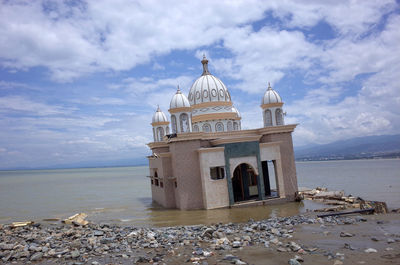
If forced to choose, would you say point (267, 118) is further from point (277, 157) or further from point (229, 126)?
point (277, 157)

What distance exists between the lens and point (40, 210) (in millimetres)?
27188

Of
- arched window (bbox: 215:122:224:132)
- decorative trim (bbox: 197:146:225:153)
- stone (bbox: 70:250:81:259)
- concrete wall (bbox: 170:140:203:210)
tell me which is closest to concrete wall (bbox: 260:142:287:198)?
decorative trim (bbox: 197:146:225:153)

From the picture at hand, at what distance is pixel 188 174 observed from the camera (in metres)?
20.9

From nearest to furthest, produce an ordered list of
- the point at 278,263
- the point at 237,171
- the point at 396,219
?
1. the point at 278,263
2. the point at 396,219
3. the point at 237,171

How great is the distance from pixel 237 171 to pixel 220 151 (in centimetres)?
443

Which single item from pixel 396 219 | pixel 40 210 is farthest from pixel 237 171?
pixel 40 210

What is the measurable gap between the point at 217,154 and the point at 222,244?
9528 millimetres

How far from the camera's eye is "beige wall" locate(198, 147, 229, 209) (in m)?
20.6

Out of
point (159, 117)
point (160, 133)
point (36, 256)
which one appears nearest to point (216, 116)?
point (159, 117)

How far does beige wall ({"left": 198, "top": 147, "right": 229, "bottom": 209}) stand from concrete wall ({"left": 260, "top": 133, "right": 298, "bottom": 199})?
13.5 ft

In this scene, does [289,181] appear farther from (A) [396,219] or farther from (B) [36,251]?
(B) [36,251]

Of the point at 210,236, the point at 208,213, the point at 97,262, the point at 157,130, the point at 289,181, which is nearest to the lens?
the point at 97,262

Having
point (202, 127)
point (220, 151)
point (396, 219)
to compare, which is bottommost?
point (396, 219)

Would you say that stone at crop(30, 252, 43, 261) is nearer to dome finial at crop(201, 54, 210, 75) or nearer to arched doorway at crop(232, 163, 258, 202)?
arched doorway at crop(232, 163, 258, 202)
